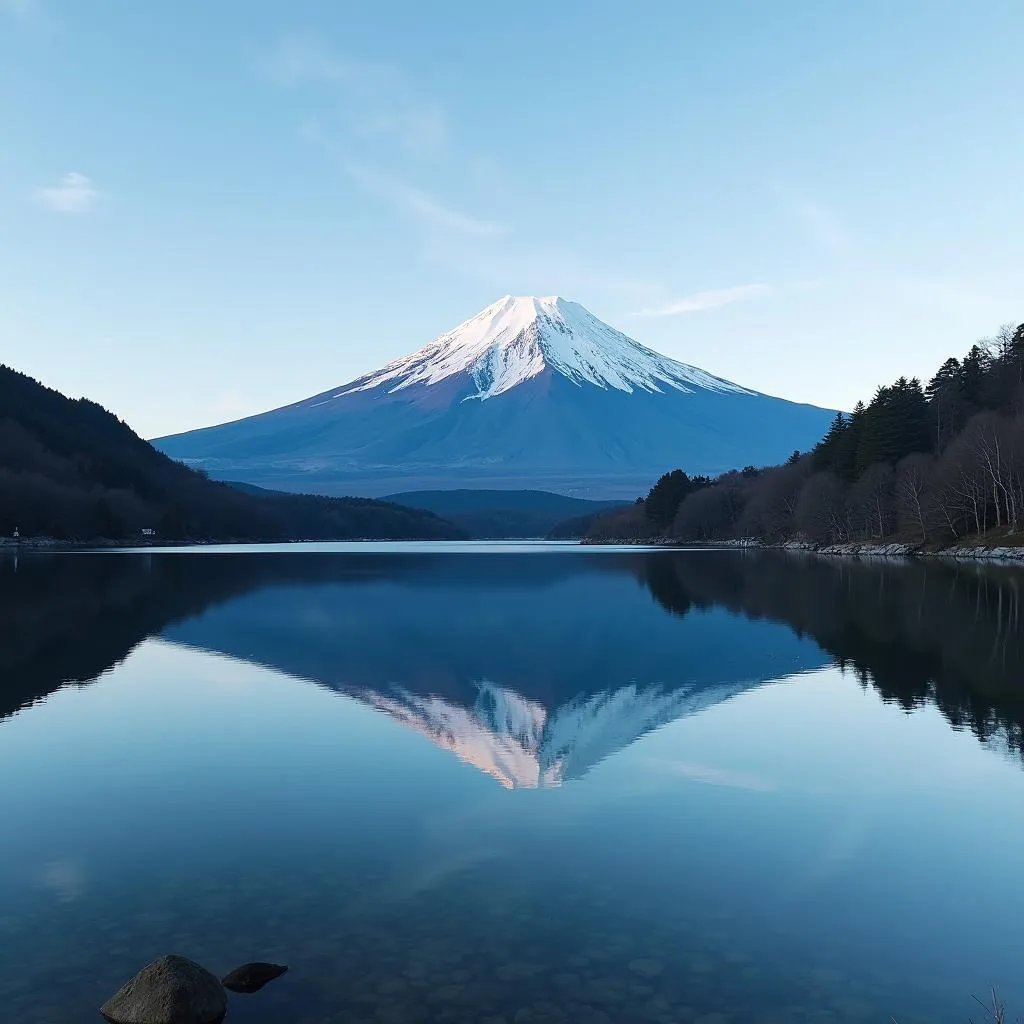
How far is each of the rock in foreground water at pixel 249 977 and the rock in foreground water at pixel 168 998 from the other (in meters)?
0.30

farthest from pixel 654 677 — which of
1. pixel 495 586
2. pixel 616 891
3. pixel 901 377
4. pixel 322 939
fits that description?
pixel 901 377

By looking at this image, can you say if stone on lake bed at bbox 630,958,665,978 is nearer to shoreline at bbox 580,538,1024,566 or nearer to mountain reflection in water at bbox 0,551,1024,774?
mountain reflection in water at bbox 0,551,1024,774

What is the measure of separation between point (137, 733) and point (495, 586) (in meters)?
46.0

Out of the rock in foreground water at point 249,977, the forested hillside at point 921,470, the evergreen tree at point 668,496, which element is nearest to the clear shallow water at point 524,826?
the rock in foreground water at point 249,977

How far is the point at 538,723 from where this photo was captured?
68.4 feet

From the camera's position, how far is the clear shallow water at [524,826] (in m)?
8.79

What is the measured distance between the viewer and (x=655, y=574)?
77.6 metres

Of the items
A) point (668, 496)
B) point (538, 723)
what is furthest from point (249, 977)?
point (668, 496)

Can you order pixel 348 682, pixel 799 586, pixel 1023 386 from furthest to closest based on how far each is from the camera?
pixel 1023 386 < pixel 799 586 < pixel 348 682

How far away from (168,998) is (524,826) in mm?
6393

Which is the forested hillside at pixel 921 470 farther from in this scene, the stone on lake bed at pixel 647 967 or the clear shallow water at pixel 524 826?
the stone on lake bed at pixel 647 967

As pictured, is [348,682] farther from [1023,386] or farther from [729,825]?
[1023,386]

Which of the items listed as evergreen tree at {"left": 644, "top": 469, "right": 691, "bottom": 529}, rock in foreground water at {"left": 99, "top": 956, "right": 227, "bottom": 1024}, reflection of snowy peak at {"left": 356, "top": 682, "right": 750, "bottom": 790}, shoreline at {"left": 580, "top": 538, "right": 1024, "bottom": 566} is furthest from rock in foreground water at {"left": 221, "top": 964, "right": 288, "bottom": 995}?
evergreen tree at {"left": 644, "top": 469, "right": 691, "bottom": 529}

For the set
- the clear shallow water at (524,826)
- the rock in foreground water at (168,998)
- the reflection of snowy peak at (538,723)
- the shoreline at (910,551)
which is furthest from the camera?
the shoreline at (910,551)
